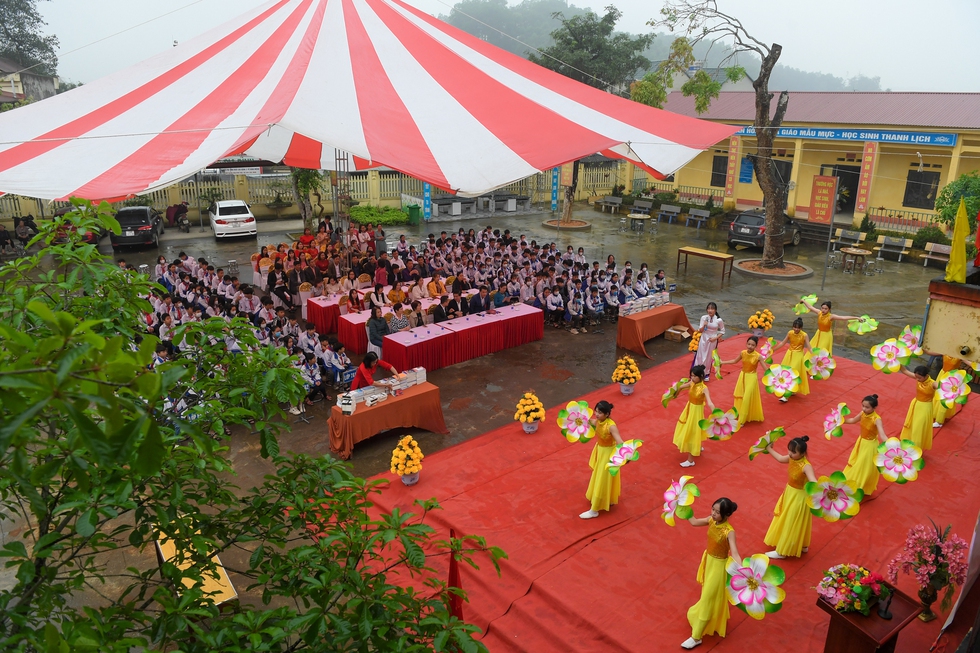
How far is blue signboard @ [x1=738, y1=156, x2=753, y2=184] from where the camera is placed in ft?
77.8

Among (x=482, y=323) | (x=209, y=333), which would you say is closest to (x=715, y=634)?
(x=209, y=333)

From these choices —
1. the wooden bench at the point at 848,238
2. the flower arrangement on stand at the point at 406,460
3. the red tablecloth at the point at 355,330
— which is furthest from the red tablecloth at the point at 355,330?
the wooden bench at the point at 848,238

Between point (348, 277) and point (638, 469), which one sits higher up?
point (348, 277)

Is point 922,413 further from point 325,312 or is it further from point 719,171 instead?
point 719,171

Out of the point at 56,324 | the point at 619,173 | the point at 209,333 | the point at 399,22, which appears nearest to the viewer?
the point at 56,324

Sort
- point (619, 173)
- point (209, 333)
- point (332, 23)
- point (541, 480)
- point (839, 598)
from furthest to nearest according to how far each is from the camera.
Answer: point (619, 173)
point (332, 23)
point (541, 480)
point (839, 598)
point (209, 333)

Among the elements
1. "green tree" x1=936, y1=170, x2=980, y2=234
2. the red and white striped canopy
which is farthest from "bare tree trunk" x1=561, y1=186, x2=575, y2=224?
the red and white striped canopy

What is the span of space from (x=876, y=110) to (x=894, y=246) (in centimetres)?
516

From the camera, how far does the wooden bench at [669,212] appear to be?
78.1 feet

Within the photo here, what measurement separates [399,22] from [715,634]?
886cm

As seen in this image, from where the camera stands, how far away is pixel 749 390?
27.4 ft

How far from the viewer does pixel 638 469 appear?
7.39m

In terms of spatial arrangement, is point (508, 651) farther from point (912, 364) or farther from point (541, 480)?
point (912, 364)

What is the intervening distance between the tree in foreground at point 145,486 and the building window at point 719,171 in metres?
25.0
